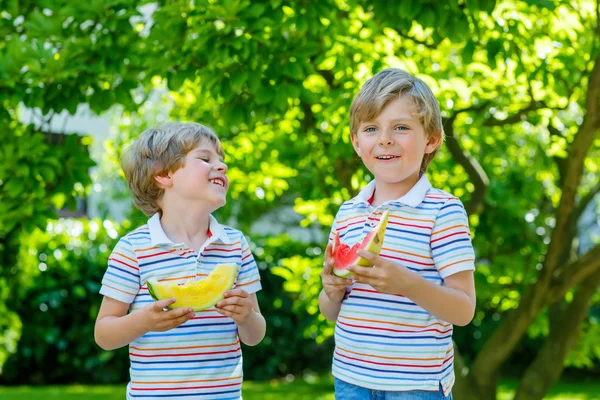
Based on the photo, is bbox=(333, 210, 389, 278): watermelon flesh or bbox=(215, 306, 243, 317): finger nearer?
bbox=(333, 210, 389, 278): watermelon flesh

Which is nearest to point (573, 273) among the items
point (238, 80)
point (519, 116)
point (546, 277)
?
point (546, 277)

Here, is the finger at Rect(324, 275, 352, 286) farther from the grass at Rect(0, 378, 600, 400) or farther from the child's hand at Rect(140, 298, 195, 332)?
the grass at Rect(0, 378, 600, 400)

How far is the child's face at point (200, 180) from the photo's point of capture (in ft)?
9.45

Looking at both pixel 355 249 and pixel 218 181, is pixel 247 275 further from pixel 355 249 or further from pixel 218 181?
pixel 355 249

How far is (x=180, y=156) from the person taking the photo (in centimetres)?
292

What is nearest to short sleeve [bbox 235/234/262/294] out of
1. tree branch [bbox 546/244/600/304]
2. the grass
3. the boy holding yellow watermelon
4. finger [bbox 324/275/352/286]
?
the boy holding yellow watermelon

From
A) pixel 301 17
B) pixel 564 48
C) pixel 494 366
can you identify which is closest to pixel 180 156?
pixel 301 17

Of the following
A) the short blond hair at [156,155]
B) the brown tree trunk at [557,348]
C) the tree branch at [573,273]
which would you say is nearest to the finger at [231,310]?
the short blond hair at [156,155]

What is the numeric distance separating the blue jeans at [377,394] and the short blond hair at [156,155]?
95 centimetres

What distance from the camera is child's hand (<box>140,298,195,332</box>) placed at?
8.49 feet

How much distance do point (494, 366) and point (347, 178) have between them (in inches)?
68.6

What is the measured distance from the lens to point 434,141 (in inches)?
111

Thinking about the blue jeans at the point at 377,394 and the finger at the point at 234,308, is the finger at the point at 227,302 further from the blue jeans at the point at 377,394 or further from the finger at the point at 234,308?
the blue jeans at the point at 377,394

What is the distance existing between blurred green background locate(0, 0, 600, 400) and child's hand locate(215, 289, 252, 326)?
5.16 ft
